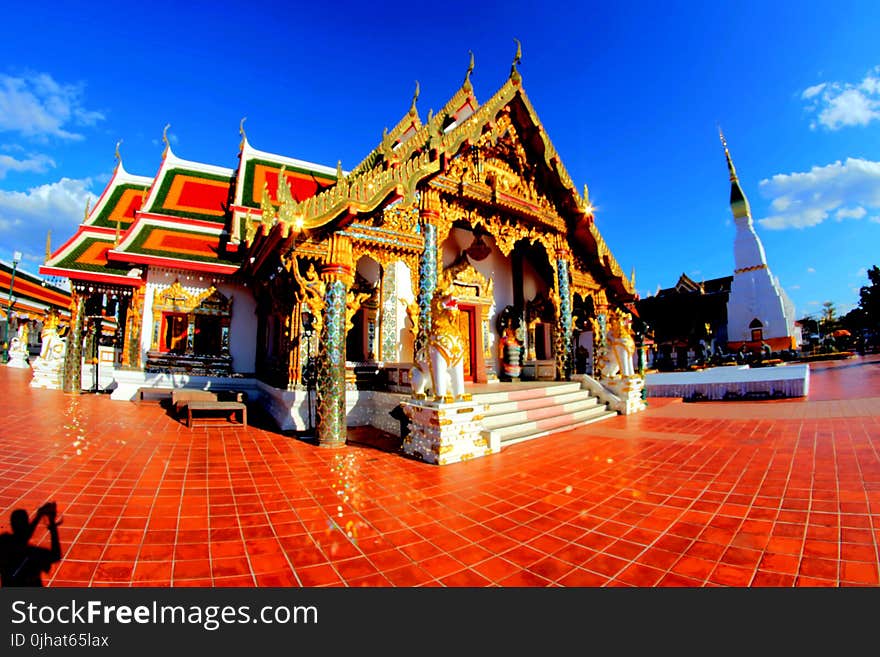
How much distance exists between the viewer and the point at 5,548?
2221mm

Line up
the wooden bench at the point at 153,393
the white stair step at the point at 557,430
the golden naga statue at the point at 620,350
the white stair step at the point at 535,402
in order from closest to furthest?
the white stair step at the point at 557,430 → the white stair step at the point at 535,402 → the golden naga statue at the point at 620,350 → the wooden bench at the point at 153,393

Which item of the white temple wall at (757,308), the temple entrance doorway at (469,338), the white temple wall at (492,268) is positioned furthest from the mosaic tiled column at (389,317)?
the white temple wall at (757,308)

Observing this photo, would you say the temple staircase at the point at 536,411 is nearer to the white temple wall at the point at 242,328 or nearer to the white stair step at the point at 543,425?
the white stair step at the point at 543,425

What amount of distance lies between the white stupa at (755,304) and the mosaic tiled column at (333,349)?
32010 millimetres

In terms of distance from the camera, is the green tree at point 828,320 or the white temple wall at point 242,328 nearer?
the white temple wall at point 242,328

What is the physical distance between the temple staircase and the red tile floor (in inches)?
19.2

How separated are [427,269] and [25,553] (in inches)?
229

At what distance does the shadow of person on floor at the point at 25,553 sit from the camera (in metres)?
1.96

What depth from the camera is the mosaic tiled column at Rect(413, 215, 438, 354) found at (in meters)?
6.66

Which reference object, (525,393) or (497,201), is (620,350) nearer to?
(525,393)

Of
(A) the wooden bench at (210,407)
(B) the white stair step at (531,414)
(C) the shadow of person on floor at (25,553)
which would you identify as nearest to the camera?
(C) the shadow of person on floor at (25,553)

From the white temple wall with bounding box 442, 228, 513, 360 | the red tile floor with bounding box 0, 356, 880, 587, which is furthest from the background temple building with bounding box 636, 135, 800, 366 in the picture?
the red tile floor with bounding box 0, 356, 880, 587

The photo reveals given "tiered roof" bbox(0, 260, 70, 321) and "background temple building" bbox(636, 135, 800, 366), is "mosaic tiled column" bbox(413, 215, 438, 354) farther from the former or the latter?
"background temple building" bbox(636, 135, 800, 366)
